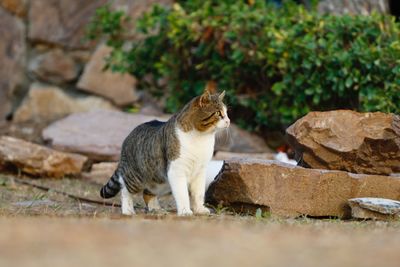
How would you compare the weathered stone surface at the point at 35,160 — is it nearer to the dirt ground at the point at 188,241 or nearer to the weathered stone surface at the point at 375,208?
the dirt ground at the point at 188,241

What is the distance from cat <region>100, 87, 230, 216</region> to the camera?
21.0 ft

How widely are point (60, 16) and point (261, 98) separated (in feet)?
11.2

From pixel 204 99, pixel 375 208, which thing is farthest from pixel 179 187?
pixel 375 208

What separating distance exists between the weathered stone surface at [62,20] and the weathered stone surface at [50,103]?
0.66 meters

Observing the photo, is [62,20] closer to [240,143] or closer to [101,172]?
[101,172]

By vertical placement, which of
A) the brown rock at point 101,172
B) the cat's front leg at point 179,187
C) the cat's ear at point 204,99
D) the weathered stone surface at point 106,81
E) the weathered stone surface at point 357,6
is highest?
the weathered stone surface at point 357,6

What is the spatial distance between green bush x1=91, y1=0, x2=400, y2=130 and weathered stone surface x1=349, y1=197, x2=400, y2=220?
225 centimetres

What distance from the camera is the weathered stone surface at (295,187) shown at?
21.5 feet

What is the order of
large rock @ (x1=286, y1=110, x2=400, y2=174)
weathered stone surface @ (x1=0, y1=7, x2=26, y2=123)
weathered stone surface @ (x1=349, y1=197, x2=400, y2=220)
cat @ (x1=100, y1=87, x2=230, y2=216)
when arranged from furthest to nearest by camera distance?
weathered stone surface @ (x1=0, y1=7, x2=26, y2=123) < large rock @ (x1=286, y1=110, x2=400, y2=174) < cat @ (x1=100, y1=87, x2=230, y2=216) < weathered stone surface @ (x1=349, y1=197, x2=400, y2=220)

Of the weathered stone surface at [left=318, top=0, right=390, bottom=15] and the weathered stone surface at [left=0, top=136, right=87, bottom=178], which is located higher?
the weathered stone surface at [left=318, top=0, right=390, bottom=15]

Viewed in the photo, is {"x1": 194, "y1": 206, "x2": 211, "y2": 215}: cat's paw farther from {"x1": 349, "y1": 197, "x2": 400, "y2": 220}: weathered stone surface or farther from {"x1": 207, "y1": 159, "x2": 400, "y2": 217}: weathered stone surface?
{"x1": 349, "y1": 197, "x2": 400, "y2": 220}: weathered stone surface

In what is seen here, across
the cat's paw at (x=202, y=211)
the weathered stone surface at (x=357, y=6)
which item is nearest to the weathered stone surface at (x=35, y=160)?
the cat's paw at (x=202, y=211)

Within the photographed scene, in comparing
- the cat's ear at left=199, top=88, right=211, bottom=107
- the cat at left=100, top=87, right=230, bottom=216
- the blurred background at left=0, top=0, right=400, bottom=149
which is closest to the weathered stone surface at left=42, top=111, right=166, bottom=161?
the blurred background at left=0, top=0, right=400, bottom=149

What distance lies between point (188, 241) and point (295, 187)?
246 cm
